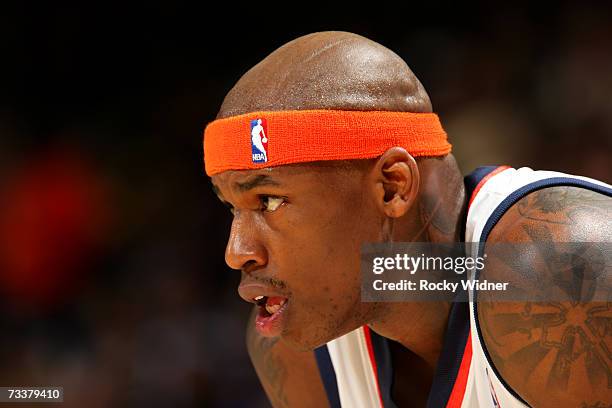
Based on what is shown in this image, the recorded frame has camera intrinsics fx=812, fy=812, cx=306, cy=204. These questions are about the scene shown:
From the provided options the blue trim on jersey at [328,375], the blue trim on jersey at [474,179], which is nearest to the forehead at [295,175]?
the blue trim on jersey at [474,179]

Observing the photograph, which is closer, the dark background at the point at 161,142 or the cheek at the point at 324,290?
the cheek at the point at 324,290

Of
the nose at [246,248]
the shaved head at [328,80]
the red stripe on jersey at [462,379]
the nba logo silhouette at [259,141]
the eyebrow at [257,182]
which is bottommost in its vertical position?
the red stripe on jersey at [462,379]

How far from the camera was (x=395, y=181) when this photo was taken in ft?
5.32

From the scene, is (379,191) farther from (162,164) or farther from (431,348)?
(162,164)

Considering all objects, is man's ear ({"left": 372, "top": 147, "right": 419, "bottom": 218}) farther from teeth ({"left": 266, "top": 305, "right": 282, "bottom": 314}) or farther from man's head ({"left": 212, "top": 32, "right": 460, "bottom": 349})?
teeth ({"left": 266, "top": 305, "right": 282, "bottom": 314})

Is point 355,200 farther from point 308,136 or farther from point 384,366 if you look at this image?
point 384,366

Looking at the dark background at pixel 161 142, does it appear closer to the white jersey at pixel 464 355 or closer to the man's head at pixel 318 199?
the white jersey at pixel 464 355

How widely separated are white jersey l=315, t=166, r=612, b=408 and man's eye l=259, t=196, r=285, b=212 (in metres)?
0.40

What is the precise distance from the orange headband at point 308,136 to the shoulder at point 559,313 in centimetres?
31

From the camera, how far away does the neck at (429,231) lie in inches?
65.9

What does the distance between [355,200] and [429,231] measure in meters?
0.19

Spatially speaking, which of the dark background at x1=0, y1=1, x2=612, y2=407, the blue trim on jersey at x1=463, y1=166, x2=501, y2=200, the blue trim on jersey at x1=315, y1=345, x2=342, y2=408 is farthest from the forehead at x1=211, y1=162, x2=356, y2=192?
the dark background at x1=0, y1=1, x2=612, y2=407

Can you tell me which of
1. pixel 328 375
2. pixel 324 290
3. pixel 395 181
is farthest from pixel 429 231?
pixel 328 375

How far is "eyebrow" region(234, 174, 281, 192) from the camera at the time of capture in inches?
62.0
